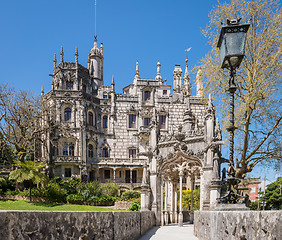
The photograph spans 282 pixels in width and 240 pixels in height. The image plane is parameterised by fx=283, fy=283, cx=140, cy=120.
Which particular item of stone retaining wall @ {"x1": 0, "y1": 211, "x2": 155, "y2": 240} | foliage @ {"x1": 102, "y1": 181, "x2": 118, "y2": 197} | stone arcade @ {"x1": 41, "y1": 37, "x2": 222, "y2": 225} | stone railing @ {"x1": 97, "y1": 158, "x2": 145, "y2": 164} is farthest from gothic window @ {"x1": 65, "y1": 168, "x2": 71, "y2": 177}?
stone retaining wall @ {"x1": 0, "y1": 211, "x2": 155, "y2": 240}

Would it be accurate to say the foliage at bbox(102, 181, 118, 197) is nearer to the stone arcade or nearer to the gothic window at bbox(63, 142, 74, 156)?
the stone arcade

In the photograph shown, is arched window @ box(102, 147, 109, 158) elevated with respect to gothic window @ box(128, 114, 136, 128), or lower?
lower

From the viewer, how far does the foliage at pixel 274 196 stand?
43.0 meters

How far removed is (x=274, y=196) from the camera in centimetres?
4359

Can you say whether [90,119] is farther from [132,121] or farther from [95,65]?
[95,65]

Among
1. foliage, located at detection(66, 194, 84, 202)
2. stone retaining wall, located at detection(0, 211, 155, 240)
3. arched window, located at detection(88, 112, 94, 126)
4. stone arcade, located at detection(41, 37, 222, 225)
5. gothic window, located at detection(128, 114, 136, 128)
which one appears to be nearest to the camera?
stone retaining wall, located at detection(0, 211, 155, 240)

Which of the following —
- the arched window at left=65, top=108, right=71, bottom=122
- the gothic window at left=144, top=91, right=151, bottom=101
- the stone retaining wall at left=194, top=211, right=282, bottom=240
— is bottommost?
the stone retaining wall at left=194, top=211, right=282, bottom=240

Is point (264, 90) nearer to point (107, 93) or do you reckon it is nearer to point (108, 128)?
point (108, 128)

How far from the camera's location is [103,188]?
1375 inches

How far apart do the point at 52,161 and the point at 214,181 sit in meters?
29.3

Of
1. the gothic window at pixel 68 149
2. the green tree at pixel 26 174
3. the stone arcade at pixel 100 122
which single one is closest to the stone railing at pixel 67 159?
the stone arcade at pixel 100 122

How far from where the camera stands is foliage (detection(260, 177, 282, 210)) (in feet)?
141

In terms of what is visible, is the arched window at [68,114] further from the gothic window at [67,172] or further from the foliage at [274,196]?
the foliage at [274,196]

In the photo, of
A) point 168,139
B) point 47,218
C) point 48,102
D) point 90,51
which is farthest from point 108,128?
point 47,218
